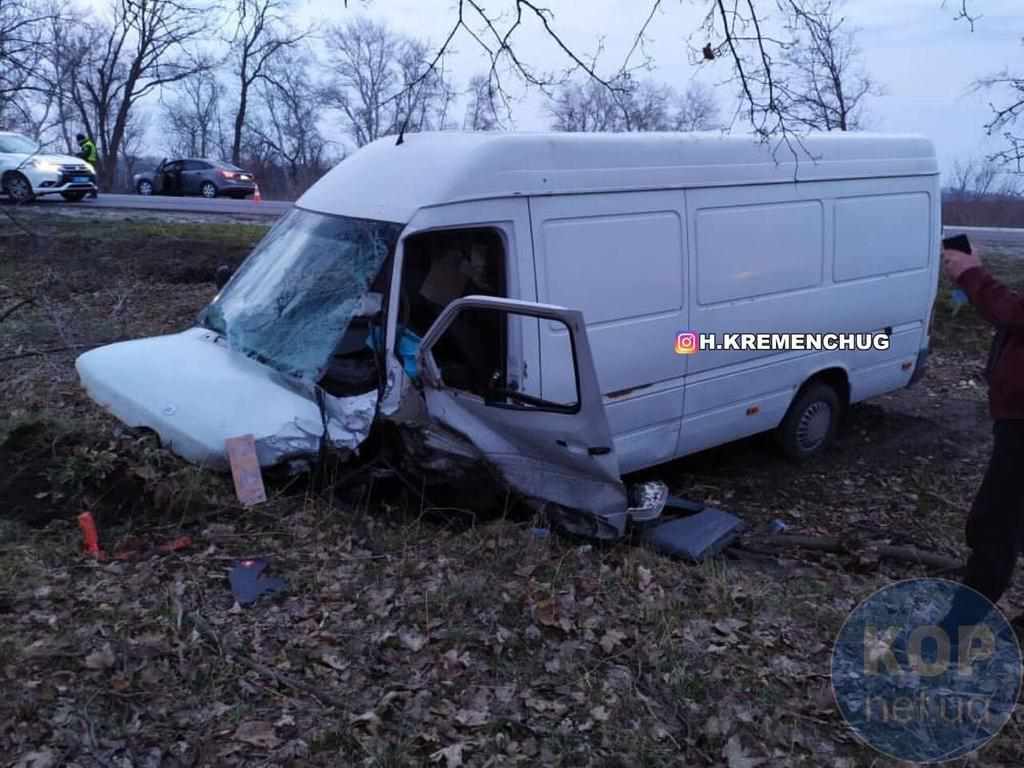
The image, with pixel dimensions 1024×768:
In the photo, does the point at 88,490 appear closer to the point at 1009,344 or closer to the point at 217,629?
the point at 217,629

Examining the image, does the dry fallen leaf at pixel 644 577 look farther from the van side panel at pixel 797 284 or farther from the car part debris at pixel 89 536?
the car part debris at pixel 89 536

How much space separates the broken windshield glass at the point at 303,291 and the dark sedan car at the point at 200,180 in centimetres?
2494

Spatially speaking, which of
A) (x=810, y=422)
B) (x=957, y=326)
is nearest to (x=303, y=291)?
(x=810, y=422)

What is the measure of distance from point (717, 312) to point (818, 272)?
1.12 m

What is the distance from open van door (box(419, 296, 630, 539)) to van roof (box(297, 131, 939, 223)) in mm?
755

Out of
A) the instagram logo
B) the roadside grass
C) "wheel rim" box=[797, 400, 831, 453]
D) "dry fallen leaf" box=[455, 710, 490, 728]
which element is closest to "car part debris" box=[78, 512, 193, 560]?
"dry fallen leaf" box=[455, 710, 490, 728]

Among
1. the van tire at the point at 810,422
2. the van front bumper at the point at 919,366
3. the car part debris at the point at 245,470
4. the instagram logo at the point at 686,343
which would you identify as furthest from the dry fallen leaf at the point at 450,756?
the van front bumper at the point at 919,366

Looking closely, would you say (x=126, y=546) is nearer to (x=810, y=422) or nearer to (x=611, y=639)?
(x=611, y=639)

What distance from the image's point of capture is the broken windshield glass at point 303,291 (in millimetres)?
5074

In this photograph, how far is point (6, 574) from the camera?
153 inches

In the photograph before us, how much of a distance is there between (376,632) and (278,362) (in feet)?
6.26

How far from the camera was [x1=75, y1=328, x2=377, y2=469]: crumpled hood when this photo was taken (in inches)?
185

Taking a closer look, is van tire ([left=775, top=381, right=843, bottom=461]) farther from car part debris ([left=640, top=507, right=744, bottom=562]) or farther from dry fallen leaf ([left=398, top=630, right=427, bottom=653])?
dry fallen leaf ([left=398, top=630, right=427, bottom=653])

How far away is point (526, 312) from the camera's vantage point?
4.40 m
